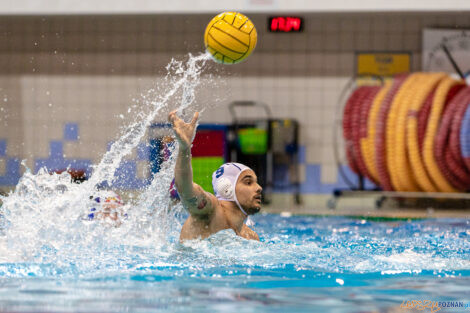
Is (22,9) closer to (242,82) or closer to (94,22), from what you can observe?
(94,22)

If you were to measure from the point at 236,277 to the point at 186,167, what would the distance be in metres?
0.57

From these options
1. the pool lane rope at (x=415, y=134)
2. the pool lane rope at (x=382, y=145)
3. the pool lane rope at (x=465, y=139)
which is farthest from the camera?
the pool lane rope at (x=382, y=145)

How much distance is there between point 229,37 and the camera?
168 inches

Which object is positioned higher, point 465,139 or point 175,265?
point 465,139

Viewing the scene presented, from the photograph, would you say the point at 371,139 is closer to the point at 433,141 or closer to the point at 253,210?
the point at 433,141

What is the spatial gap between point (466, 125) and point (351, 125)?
1.36 m

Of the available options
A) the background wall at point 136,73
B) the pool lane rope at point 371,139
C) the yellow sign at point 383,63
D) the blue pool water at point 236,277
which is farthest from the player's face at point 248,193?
the yellow sign at point 383,63

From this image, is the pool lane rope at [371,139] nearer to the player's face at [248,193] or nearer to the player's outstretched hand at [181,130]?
the player's face at [248,193]

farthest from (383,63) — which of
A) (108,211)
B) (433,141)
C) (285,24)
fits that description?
(108,211)

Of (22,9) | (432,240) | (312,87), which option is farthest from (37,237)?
(312,87)

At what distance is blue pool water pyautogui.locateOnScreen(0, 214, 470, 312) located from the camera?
274cm

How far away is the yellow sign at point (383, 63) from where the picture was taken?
9305 mm

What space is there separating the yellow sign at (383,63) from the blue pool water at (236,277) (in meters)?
4.98

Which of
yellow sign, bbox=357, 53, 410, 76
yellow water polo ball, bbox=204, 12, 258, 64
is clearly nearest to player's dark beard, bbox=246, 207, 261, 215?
yellow water polo ball, bbox=204, 12, 258, 64
